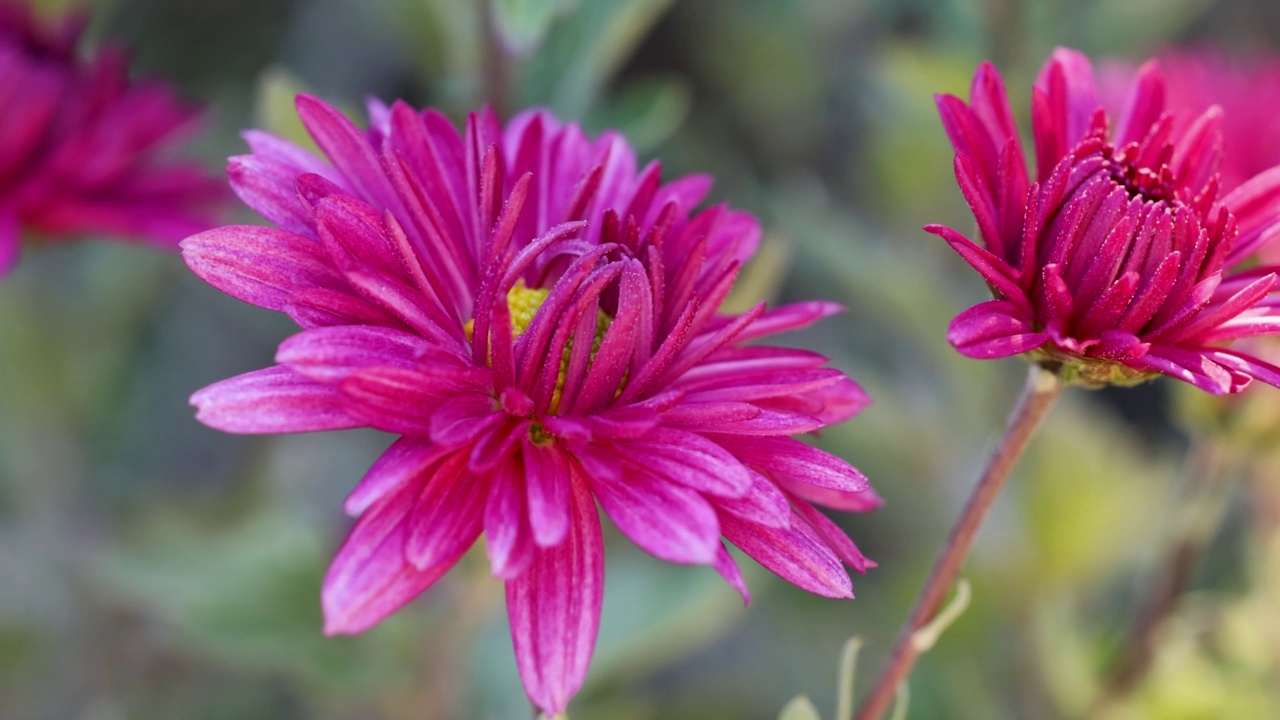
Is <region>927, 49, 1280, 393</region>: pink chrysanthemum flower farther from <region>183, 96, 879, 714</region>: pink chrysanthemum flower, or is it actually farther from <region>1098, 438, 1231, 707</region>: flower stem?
<region>1098, 438, 1231, 707</region>: flower stem

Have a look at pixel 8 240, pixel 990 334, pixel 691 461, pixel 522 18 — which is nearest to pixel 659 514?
pixel 691 461

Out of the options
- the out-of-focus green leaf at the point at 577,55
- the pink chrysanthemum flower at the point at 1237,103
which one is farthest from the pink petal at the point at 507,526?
the pink chrysanthemum flower at the point at 1237,103

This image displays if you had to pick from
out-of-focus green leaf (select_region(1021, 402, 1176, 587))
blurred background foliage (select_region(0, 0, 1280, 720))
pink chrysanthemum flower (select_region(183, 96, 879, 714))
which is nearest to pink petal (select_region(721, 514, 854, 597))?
pink chrysanthemum flower (select_region(183, 96, 879, 714))

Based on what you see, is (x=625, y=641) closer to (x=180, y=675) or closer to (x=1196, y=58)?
(x=180, y=675)

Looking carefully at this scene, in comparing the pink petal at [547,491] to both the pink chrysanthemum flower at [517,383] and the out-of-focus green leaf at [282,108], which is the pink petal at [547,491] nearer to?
the pink chrysanthemum flower at [517,383]

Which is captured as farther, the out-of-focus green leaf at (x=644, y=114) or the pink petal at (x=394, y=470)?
the out-of-focus green leaf at (x=644, y=114)

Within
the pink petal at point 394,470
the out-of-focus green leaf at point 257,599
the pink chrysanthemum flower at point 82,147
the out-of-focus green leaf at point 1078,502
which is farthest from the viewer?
the out-of-focus green leaf at point 1078,502
